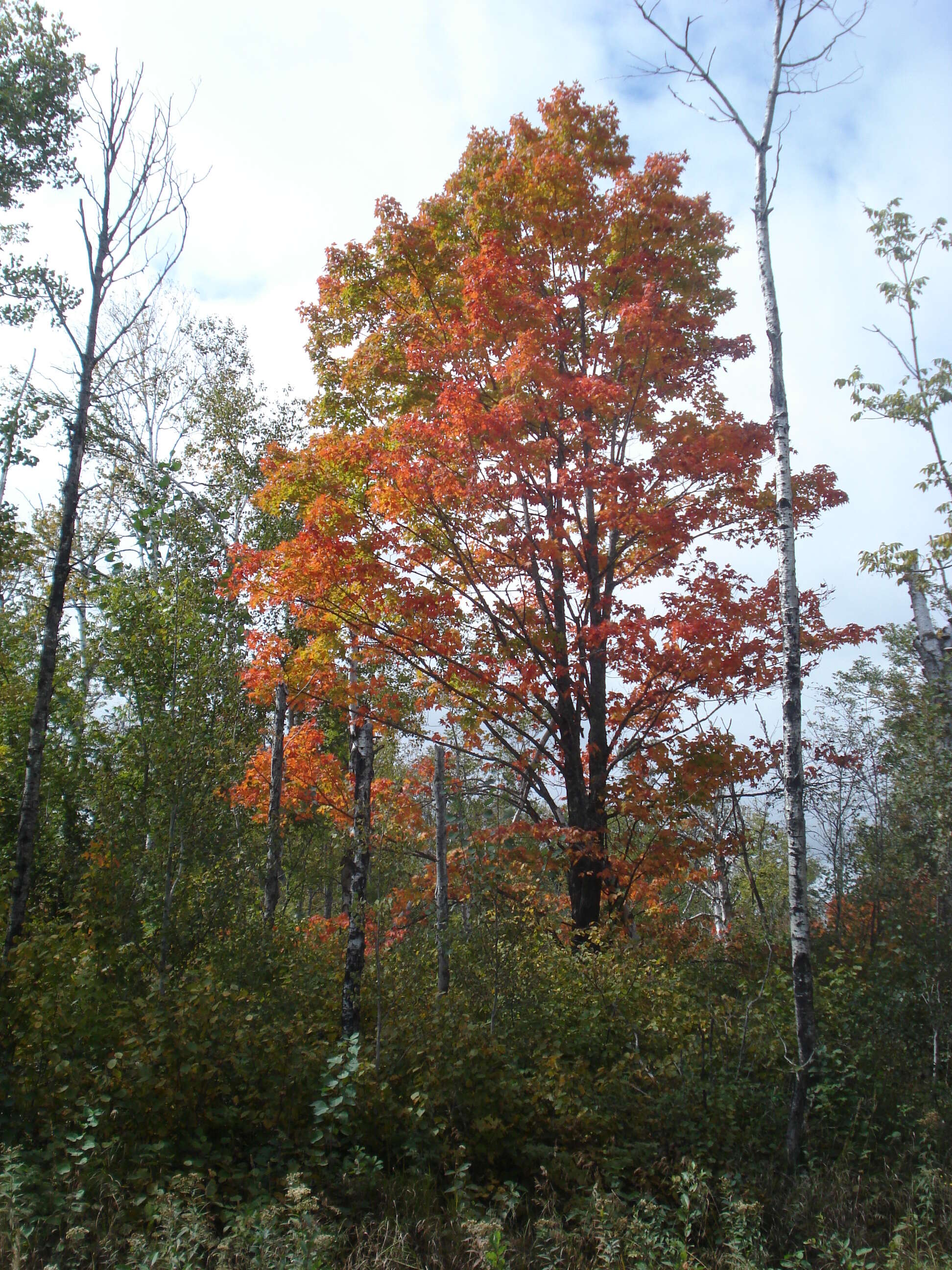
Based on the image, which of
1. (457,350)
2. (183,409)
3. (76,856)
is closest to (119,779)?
(76,856)

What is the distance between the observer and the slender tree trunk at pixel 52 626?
21.5ft

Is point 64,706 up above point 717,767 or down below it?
above

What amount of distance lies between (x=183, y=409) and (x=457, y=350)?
34.5 ft

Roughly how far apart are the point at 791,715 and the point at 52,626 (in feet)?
23.6

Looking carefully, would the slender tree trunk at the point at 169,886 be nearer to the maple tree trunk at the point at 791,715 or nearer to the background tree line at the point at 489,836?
the background tree line at the point at 489,836

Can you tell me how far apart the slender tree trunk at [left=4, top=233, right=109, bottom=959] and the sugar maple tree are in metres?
2.15

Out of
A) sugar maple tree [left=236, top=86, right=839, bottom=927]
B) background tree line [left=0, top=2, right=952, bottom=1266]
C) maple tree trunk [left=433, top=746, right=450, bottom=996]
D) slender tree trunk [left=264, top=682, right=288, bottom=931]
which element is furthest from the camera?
slender tree trunk [left=264, top=682, right=288, bottom=931]

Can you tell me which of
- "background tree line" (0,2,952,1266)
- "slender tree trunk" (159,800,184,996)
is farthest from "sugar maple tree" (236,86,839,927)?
"slender tree trunk" (159,800,184,996)

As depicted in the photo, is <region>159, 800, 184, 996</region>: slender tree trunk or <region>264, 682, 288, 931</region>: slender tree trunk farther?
<region>264, 682, 288, 931</region>: slender tree trunk

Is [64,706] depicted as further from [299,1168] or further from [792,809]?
[792,809]

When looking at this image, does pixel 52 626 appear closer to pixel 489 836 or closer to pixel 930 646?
pixel 489 836

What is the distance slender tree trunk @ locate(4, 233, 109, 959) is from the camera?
21.5 feet

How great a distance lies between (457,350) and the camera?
955cm

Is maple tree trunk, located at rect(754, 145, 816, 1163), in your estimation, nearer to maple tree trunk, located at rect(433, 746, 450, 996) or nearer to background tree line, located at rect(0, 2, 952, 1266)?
background tree line, located at rect(0, 2, 952, 1266)
